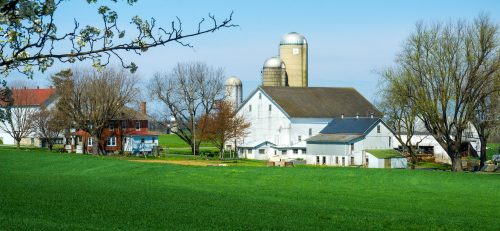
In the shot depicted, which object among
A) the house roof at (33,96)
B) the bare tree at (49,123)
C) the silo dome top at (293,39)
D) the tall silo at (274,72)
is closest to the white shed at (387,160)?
the tall silo at (274,72)

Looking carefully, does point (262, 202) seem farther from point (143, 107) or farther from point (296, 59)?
point (296, 59)

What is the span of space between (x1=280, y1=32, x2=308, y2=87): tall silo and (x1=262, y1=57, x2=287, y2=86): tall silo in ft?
5.24

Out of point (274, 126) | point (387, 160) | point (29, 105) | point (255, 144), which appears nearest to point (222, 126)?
point (255, 144)

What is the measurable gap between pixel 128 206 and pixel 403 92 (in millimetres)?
A: 37658

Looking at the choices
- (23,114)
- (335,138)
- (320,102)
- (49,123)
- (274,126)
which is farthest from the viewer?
(23,114)

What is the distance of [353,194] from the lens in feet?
116

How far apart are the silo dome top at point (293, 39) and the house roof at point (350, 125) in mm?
24209

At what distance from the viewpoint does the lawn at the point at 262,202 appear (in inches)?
777

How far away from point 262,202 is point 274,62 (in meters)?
77.7

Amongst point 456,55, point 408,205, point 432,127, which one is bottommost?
point 408,205

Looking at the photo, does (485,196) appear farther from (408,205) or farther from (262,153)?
(262,153)

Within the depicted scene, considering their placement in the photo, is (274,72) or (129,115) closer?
(129,115)

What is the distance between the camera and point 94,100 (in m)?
80.7

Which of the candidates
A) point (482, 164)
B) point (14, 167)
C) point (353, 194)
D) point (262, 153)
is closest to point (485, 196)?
point (353, 194)
